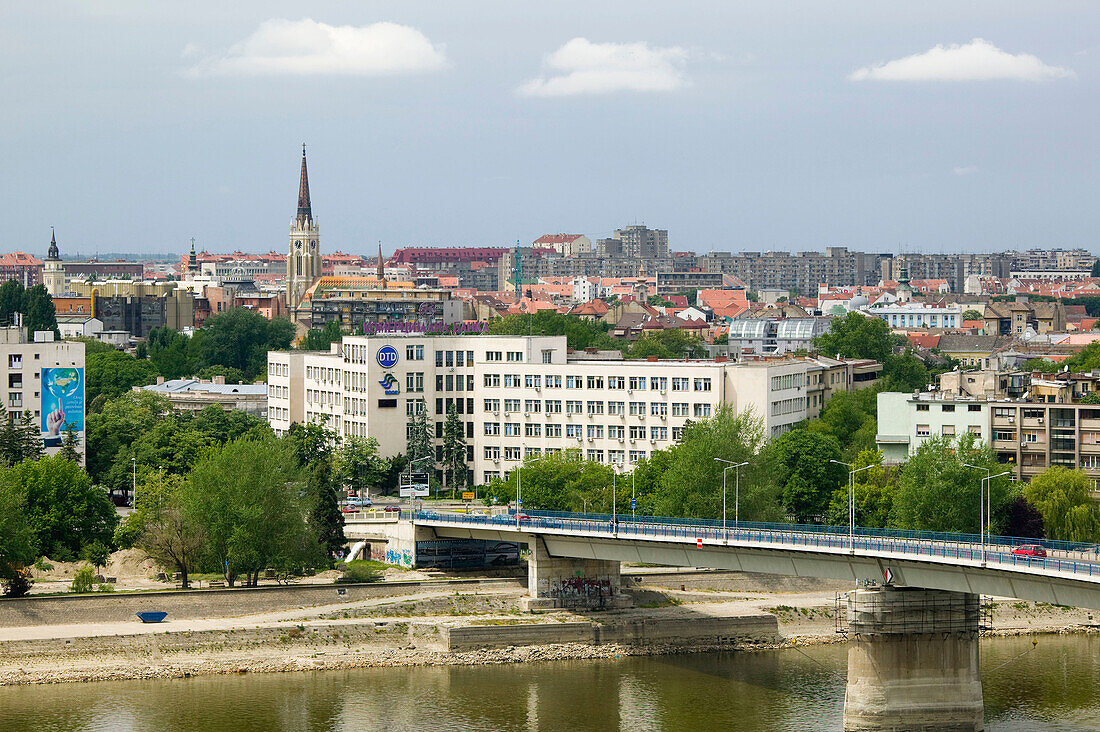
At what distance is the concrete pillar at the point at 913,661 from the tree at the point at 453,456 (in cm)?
4758

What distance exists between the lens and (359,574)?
77062 mm

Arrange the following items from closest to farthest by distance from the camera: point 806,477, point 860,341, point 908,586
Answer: point 908,586 < point 806,477 < point 860,341

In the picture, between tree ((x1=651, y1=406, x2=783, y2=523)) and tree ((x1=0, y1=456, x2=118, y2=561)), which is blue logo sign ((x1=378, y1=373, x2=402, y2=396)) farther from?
tree ((x1=0, y1=456, x2=118, y2=561))

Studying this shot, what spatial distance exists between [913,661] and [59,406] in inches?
2454

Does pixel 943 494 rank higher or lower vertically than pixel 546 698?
higher

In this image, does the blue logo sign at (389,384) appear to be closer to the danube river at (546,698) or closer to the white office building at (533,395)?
the white office building at (533,395)

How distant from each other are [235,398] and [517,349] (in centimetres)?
4239

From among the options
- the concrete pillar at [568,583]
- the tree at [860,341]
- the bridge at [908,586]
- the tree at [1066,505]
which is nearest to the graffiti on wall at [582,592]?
the concrete pillar at [568,583]

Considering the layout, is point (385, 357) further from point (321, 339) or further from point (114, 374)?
point (321, 339)

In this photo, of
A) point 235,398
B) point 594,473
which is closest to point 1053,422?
point 594,473

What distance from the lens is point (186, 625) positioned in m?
69.5

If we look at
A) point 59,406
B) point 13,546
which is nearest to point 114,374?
point 59,406

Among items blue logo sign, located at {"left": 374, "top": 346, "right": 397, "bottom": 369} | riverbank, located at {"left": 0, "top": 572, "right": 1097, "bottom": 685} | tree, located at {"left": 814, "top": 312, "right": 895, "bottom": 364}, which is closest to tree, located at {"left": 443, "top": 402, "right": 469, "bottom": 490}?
blue logo sign, located at {"left": 374, "top": 346, "right": 397, "bottom": 369}

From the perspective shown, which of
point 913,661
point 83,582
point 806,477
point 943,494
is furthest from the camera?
point 806,477
